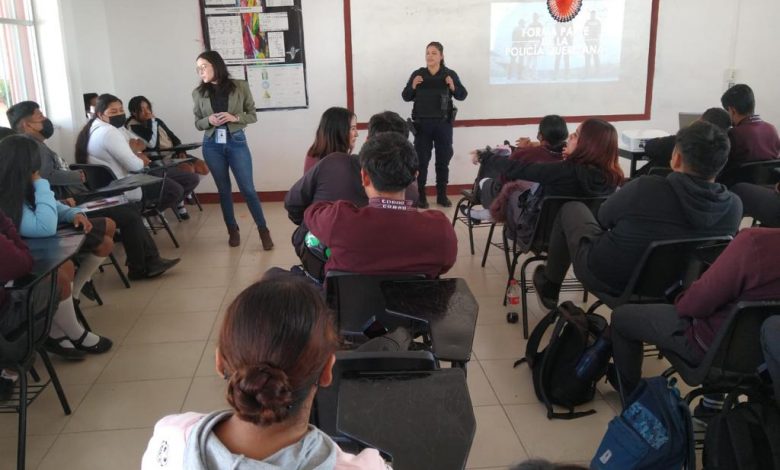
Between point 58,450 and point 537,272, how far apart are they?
234 cm

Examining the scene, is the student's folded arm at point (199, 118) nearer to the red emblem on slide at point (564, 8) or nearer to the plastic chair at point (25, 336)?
the plastic chair at point (25, 336)

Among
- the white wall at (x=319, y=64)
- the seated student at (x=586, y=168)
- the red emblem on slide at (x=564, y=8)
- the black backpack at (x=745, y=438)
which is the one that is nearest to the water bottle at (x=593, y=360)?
the black backpack at (x=745, y=438)

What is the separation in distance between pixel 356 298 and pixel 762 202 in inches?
119

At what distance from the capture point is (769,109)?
653 centimetres

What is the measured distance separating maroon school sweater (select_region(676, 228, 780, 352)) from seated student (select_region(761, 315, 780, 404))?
0.53 ft

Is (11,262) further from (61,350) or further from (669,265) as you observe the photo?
(669,265)

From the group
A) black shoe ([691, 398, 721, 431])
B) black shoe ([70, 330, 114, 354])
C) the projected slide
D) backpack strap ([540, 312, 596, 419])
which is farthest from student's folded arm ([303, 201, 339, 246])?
the projected slide

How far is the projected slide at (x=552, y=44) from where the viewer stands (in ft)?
19.9

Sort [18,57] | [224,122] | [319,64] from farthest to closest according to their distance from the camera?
1. [319,64]
2. [18,57]
3. [224,122]

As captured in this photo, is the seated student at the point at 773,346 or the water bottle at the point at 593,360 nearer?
the seated student at the point at 773,346

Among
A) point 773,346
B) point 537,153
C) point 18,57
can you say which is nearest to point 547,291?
point 537,153

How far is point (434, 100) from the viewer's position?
5801mm

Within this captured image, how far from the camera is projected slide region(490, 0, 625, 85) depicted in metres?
6.07

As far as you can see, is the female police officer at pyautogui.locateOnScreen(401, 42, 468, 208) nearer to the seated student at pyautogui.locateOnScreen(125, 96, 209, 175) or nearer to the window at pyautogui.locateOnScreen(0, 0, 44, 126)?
the seated student at pyautogui.locateOnScreen(125, 96, 209, 175)
